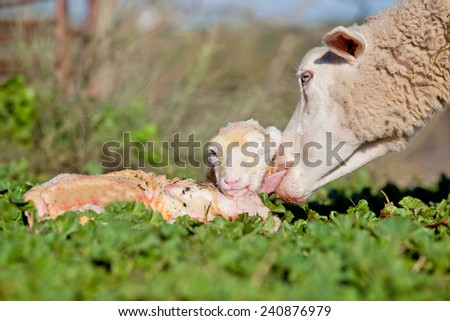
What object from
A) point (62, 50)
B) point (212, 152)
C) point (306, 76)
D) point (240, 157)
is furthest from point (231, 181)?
point (62, 50)

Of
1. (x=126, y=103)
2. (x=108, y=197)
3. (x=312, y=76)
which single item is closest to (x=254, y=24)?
(x=126, y=103)

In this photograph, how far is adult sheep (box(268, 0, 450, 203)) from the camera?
4918 mm

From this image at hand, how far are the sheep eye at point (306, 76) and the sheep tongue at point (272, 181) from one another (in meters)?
0.67

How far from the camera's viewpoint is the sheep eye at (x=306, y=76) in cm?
514

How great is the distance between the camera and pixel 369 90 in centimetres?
496

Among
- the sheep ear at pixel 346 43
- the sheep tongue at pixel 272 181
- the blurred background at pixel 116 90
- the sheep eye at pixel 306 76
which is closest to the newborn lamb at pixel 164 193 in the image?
the sheep tongue at pixel 272 181

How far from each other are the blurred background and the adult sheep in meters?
2.74

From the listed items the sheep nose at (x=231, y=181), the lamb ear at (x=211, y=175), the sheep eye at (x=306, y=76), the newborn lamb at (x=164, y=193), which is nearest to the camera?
the newborn lamb at (x=164, y=193)

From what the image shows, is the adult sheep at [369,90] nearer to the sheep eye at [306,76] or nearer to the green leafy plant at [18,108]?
the sheep eye at [306,76]

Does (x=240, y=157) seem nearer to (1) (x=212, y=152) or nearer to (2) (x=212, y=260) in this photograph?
(1) (x=212, y=152)

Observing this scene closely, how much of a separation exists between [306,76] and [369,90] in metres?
0.46

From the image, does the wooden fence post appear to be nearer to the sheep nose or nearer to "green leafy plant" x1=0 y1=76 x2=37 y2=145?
"green leafy plant" x1=0 y1=76 x2=37 y2=145

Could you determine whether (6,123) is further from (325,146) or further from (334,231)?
(334,231)
